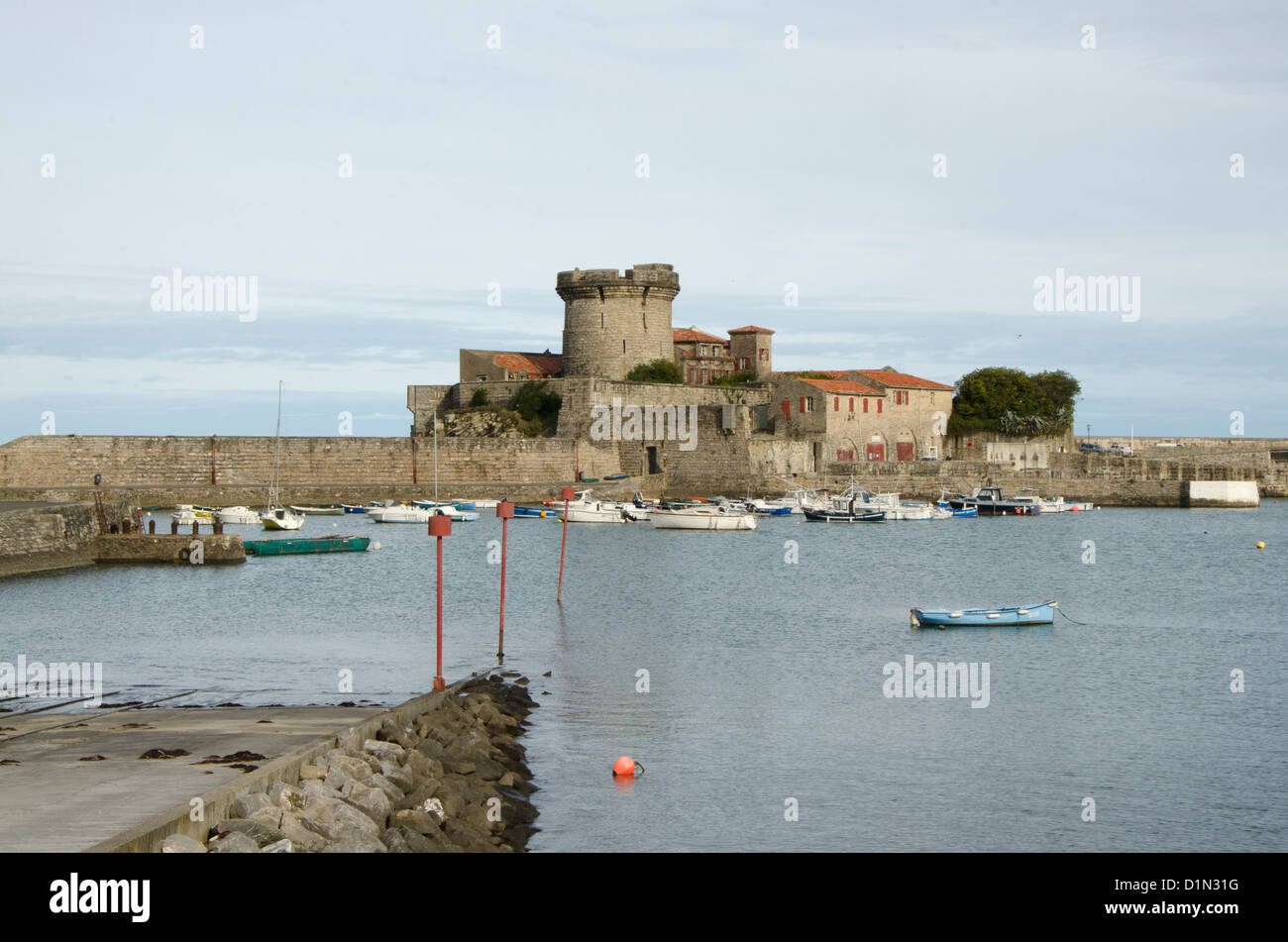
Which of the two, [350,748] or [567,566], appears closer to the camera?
[350,748]

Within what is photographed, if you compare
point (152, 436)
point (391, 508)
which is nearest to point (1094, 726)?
point (391, 508)

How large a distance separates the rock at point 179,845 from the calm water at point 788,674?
134 inches

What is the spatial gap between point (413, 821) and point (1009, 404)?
60521 mm

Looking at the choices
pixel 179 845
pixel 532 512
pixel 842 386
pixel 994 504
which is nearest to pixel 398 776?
pixel 179 845

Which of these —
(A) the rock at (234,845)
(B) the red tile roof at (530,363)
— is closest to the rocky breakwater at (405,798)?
(A) the rock at (234,845)

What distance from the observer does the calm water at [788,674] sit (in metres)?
11.4

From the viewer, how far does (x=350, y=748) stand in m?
10.2

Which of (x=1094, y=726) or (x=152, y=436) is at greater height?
(x=152, y=436)

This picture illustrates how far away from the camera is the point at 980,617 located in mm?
23250

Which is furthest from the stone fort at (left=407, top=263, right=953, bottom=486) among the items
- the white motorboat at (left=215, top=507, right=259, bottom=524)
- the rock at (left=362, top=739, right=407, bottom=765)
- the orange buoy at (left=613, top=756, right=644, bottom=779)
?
the rock at (left=362, top=739, right=407, bottom=765)

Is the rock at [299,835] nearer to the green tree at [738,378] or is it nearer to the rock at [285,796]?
the rock at [285,796]

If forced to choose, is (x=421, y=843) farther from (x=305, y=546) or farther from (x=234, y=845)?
(x=305, y=546)
